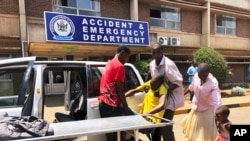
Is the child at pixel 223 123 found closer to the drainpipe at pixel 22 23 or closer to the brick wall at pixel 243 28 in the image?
the drainpipe at pixel 22 23

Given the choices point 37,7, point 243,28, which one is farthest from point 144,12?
point 243,28

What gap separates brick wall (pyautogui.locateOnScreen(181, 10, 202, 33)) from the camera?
17916 mm

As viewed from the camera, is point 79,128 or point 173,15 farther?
point 173,15

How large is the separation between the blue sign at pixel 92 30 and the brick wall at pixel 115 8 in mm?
1931

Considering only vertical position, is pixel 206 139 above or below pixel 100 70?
below

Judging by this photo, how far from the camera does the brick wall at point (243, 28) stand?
21250mm

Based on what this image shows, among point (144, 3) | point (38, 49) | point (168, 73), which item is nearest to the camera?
point (168, 73)

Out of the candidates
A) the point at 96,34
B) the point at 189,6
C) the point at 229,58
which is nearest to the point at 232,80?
the point at 229,58

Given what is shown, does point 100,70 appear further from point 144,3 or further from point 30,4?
point 144,3

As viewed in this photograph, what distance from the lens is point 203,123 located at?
381 centimetres

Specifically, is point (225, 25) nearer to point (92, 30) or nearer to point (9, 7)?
point (92, 30)

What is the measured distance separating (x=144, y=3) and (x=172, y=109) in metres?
12.9

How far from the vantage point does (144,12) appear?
15.9 m

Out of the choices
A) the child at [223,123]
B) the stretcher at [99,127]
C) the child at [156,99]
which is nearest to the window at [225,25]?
the child at [156,99]
